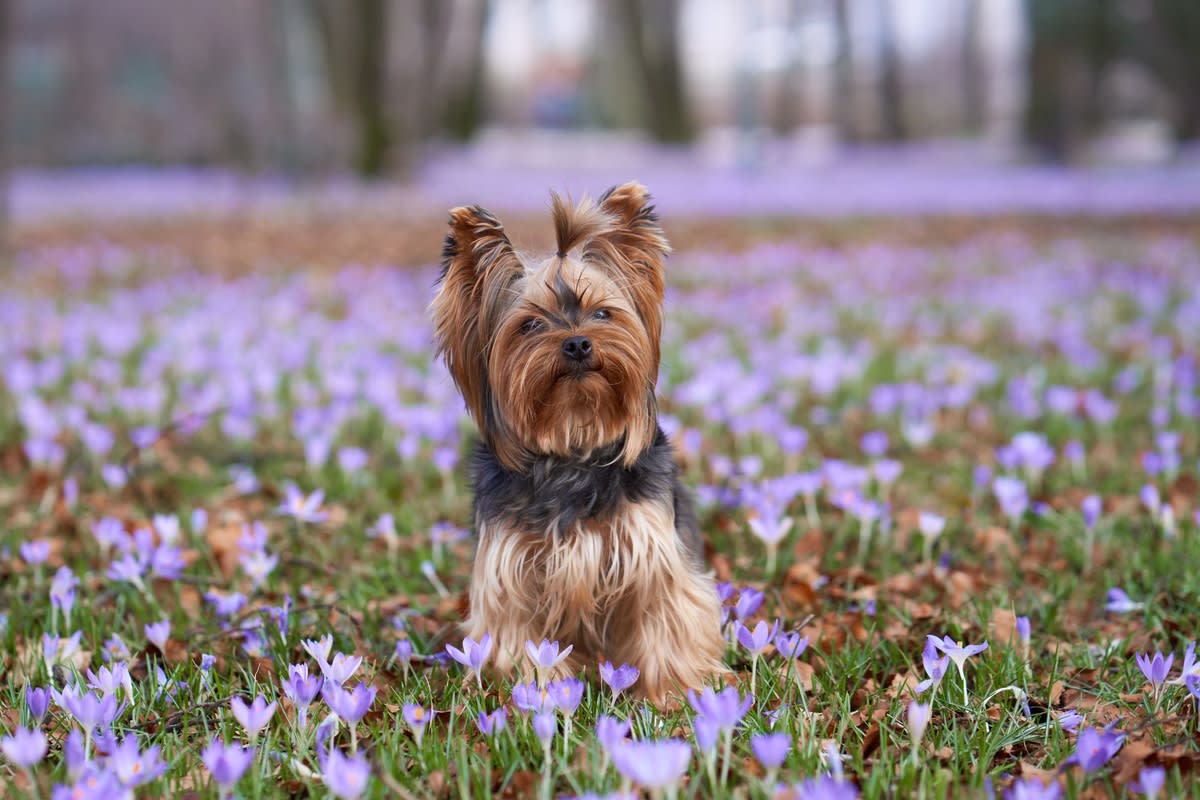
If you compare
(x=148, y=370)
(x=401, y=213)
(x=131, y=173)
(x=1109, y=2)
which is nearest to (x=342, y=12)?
(x=401, y=213)

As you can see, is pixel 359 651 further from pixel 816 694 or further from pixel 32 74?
Answer: pixel 32 74

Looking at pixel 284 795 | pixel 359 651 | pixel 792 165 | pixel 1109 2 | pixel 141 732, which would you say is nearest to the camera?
pixel 284 795

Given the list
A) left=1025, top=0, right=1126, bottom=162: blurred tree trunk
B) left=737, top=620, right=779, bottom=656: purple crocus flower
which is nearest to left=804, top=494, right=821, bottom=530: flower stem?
left=737, top=620, right=779, bottom=656: purple crocus flower

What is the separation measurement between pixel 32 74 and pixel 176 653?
4047 cm

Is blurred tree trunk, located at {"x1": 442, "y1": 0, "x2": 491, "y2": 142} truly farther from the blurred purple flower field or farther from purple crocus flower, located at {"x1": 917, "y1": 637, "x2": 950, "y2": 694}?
purple crocus flower, located at {"x1": 917, "y1": 637, "x2": 950, "y2": 694}

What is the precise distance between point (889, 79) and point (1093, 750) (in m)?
38.8

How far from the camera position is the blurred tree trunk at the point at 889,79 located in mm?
37219

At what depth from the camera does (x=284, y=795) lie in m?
2.66

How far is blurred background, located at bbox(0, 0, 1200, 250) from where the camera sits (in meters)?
25.1

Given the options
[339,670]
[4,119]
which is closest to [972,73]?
[4,119]

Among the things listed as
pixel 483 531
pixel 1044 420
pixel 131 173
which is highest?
pixel 131 173

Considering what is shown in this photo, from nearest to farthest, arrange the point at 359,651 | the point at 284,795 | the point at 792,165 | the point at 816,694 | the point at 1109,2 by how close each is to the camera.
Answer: the point at 284,795 < the point at 816,694 < the point at 359,651 < the point at 1109,2 < the point at 792,165

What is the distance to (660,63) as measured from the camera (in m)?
39.5

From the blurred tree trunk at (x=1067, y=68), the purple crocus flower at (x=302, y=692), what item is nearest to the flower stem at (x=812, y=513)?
the purple crocus flower at (x=302, y=692)
